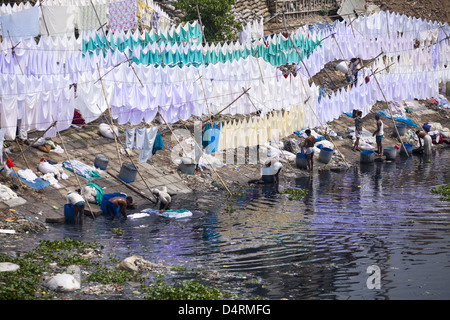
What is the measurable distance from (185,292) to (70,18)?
52.0ft

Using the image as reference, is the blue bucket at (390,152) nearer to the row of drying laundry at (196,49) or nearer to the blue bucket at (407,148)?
the blue bucket at (407,148)

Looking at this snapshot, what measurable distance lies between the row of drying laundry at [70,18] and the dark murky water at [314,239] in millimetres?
8705

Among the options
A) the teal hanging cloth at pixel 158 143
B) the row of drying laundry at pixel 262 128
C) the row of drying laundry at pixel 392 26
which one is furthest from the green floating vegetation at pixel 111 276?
the row of drying laundry at pixel 392 26

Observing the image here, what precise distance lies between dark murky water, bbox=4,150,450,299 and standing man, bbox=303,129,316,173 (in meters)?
1.55

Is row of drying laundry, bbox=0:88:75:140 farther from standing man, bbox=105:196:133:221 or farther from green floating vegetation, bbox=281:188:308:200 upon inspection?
green floating vegetation, bbox=281:188:308:200

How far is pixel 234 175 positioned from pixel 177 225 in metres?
4.38

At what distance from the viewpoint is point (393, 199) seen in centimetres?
1435

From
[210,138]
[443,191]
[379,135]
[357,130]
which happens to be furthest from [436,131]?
[210,138]

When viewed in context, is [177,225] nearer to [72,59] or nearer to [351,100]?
[72,59]

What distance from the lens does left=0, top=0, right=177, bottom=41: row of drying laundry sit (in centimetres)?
2048

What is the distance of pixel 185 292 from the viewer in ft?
25.9

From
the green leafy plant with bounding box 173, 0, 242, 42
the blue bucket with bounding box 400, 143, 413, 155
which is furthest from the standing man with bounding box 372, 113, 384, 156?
the green leafy plant with bounding box 173, 0, 242, 42

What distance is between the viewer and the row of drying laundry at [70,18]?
67.2ft

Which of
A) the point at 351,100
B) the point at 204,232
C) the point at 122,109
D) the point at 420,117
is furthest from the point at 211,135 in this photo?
the point at 420,117
